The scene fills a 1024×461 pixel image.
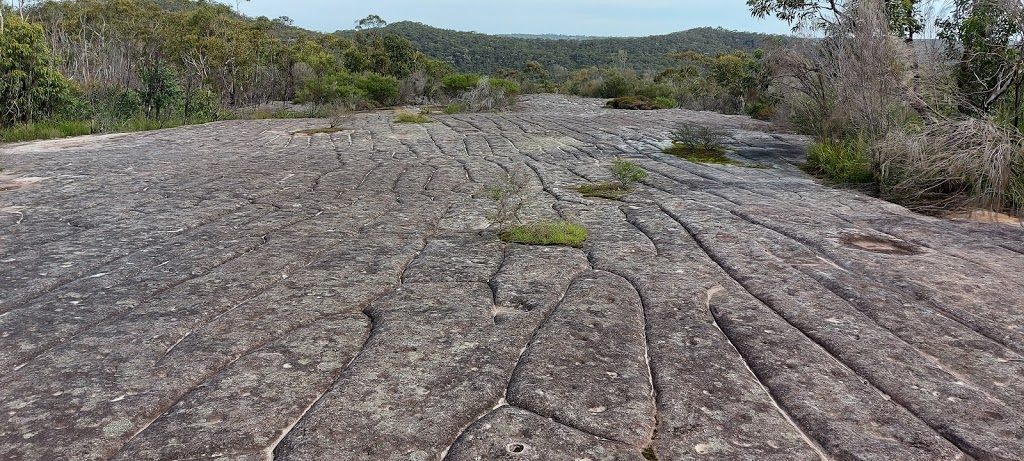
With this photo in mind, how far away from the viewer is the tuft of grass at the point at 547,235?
5105 millimetres

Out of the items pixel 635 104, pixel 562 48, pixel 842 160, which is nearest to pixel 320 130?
pixel 842 160

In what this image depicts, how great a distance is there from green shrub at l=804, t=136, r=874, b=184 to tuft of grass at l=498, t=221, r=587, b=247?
4.58m

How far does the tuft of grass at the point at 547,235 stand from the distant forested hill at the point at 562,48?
46.5 metres

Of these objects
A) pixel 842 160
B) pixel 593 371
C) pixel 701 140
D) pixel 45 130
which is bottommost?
pixel 593 371

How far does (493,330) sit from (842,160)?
22.8 ft

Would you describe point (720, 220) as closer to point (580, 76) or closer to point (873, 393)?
point (873, 393)

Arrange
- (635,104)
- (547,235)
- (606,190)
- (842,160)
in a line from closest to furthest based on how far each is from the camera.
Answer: (547,235)
(606,190)
(842,160)
(635,104)

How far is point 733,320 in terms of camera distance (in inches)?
141

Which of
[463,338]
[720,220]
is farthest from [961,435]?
[720,220]

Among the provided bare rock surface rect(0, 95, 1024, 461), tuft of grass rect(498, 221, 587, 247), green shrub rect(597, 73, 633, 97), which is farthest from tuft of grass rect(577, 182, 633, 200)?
green shrub rect(597, 73, 633, 97)

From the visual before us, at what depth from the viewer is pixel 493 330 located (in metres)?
3.40

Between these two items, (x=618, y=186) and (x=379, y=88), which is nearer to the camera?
(x=618, y=186)

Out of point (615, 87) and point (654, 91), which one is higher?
point (615, 87)

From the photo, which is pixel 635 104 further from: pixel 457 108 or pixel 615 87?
pixel 615 87
